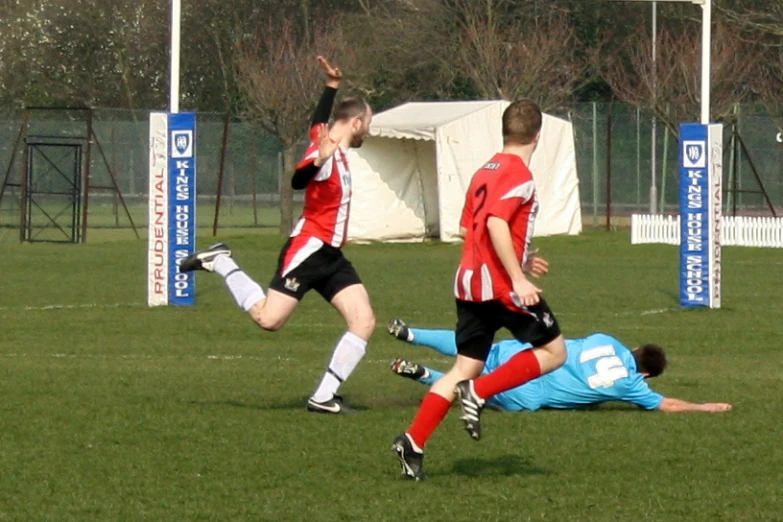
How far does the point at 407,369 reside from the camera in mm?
8852

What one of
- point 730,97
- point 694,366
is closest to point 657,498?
point 694,366

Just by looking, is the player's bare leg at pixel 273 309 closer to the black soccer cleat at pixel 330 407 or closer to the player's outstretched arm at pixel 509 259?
the black soccer cleat at pixel 330 407

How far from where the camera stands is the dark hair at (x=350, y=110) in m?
8.55

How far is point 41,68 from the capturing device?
50156mm

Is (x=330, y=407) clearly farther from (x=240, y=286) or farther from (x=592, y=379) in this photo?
(x=592, y=379)

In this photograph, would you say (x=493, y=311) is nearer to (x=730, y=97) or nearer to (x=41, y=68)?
(x=730, y=97)

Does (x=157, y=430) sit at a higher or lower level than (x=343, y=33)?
lower

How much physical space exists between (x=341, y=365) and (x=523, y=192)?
254cm

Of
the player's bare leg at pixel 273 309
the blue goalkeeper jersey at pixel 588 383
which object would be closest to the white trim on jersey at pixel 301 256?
the player's bare leg at pixel 273 309

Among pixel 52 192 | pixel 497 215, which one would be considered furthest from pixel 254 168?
pixel 497 215

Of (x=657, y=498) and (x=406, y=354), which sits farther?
(x=406, y=354)

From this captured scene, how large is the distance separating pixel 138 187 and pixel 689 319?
23.7m

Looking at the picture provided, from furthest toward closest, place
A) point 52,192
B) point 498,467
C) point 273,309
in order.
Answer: point 52,192, point 273,309, point 498,467

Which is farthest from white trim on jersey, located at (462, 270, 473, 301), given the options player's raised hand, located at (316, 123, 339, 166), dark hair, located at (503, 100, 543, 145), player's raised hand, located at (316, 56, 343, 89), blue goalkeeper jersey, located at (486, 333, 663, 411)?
player's raised hand, located at (316, 56, 343, 89)
